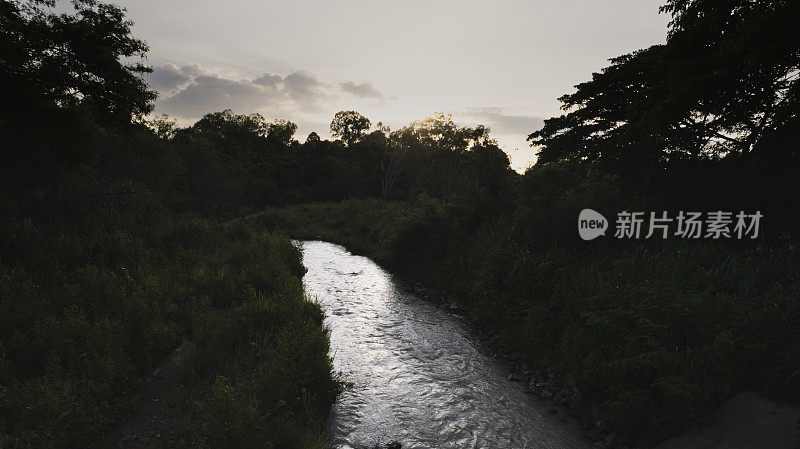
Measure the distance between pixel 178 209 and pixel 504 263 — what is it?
26.2 meters

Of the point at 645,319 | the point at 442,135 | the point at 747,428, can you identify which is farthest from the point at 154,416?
the point at 442,135

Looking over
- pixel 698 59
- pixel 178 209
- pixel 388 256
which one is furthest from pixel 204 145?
pixel 698 59

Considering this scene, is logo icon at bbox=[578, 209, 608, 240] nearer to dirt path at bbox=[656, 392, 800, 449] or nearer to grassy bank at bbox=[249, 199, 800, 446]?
grassy bank at bbox=[249, 199, 800, 446]

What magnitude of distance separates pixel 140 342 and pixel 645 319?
1018 centimetres

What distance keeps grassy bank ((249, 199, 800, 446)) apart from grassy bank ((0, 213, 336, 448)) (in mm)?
5120

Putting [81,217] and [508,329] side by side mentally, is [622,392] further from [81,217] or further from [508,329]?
[81,217]

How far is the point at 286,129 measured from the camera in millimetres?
68750

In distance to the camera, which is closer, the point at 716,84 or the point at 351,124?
the point at 716,84

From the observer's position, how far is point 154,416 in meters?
6.24

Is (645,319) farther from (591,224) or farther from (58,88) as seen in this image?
(58,88)

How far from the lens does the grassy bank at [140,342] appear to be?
5453 mm

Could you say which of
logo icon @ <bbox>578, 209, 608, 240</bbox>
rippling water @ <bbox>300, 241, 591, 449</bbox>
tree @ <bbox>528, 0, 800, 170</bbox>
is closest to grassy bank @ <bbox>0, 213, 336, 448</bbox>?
rippling water @ <bbox>300, 241, 591, 449</bbox>

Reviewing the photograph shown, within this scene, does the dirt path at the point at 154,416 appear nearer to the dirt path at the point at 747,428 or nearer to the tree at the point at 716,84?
the dirt path at the point at 747,428

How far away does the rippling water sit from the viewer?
21.3ft
